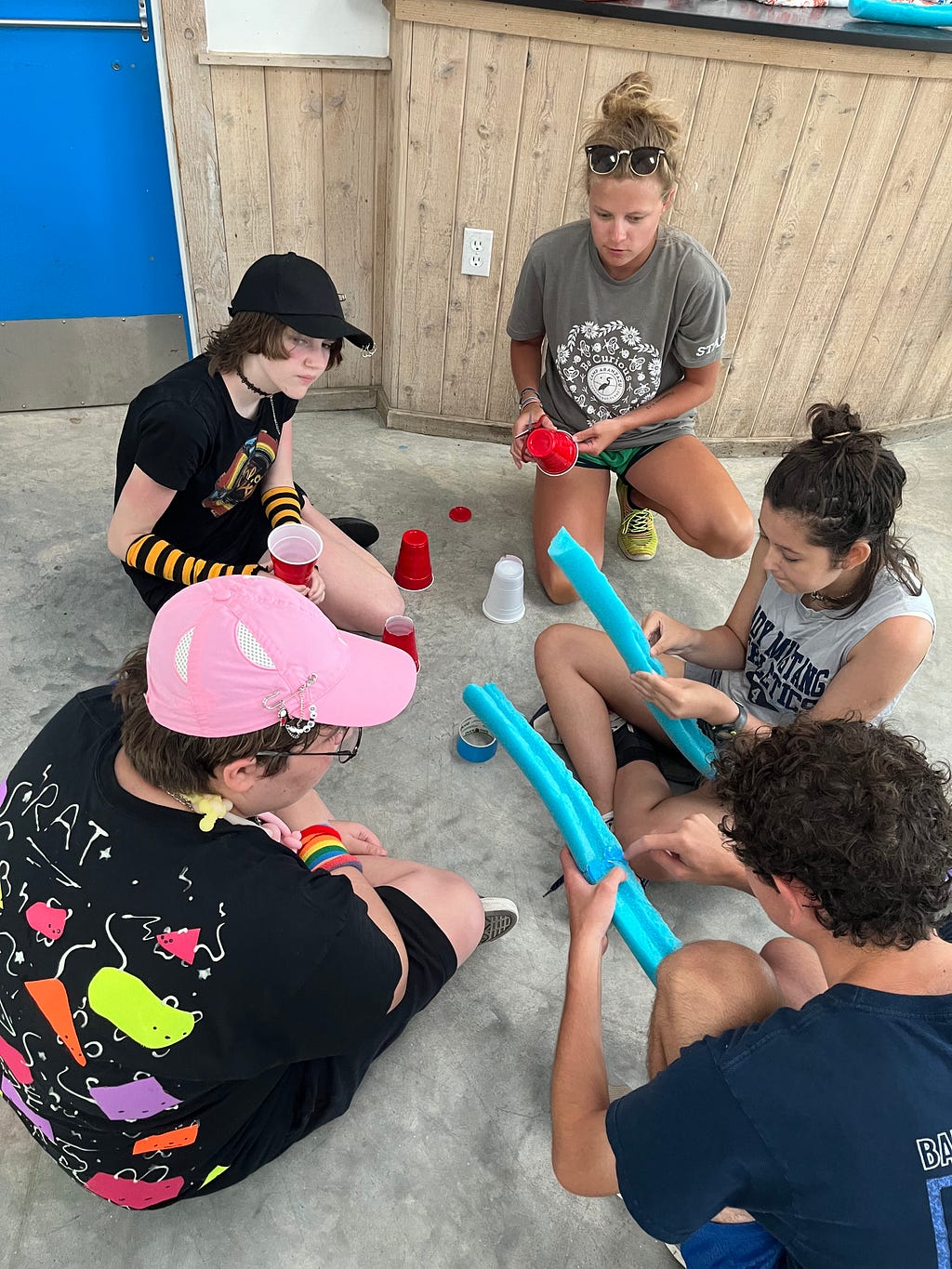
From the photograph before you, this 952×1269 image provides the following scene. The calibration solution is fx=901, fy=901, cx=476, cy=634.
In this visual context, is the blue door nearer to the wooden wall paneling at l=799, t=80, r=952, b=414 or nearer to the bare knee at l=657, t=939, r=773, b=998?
the wooden wall paneling at l=799, t=80, r=952, b=414

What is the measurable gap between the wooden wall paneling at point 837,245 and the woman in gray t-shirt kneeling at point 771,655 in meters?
1.65

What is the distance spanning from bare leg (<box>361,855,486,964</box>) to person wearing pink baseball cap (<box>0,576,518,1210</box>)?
400 mm


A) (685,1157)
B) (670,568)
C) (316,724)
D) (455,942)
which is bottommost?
(670,568)

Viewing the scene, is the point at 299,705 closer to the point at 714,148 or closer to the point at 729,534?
the point at 729,534

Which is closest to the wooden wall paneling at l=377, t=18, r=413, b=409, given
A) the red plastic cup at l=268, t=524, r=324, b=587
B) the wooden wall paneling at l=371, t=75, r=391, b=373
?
the wooden wall paneling at l=371, t=75, r=391, b=373

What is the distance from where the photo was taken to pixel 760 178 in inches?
118

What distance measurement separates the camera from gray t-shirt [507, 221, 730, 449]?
8.54ft

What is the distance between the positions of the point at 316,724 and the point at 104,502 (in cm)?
221

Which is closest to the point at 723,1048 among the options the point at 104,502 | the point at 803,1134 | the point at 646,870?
the point at 803,1134

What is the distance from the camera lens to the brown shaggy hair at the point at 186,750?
1.13 meters

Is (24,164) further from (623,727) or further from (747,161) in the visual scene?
(623,727)

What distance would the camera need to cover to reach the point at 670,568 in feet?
10.2

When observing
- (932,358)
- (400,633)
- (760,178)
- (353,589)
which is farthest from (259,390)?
(932,358)

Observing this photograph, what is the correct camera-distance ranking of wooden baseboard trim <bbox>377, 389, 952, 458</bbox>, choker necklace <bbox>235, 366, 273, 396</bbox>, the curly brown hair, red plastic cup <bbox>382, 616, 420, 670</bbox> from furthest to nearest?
wooden baseboard trim <bbox>377, 389, 952, 458</bbox>
red plastic cup <bbox>382, 616, 420, 670</bbox>
choker necklace <bbox>235, 366, 273, 396</bbox>
the curly brown hair
